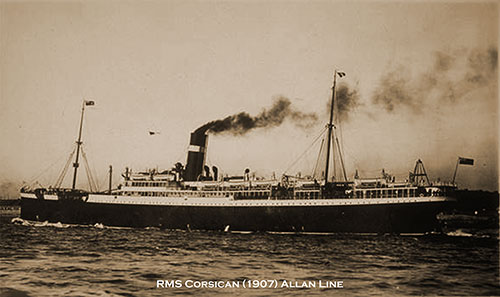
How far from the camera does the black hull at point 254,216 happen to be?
2023 cm

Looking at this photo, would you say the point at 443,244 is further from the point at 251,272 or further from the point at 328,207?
the point at 251,272

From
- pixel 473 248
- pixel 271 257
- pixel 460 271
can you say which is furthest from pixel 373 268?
pixel 473 248

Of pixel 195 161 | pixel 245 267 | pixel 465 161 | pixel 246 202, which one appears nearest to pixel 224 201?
pixel 246 202

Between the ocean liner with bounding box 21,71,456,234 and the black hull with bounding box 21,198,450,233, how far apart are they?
48 mm

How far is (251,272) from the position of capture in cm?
1170

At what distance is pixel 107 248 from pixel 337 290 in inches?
355

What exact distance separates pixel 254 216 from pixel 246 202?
0.85m

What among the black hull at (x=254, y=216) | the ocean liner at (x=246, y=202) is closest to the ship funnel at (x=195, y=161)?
the ocean liner at (x=246, y=202)

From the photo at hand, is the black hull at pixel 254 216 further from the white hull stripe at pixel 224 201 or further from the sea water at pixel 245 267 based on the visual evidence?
the sea water at pixel 245 267

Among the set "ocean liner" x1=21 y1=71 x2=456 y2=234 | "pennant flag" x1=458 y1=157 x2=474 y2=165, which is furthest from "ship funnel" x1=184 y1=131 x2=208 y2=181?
"pennant flag" x1=458 y1=157 x2=474 y2=165

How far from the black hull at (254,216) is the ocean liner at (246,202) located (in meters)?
0.05

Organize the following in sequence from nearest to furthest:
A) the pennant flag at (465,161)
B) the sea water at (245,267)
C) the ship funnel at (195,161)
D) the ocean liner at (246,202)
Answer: the sea water at (245,267) → the pennant flag at (465,161) → the ocean liner at (246,202) → the ship funnel at (195,161)

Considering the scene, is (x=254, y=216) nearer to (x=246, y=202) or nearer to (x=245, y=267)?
(x=246, y=202)

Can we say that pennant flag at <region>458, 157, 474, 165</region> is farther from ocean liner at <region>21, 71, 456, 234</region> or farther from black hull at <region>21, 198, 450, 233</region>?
black hull at <region>21, 198, 450, 233</region>
